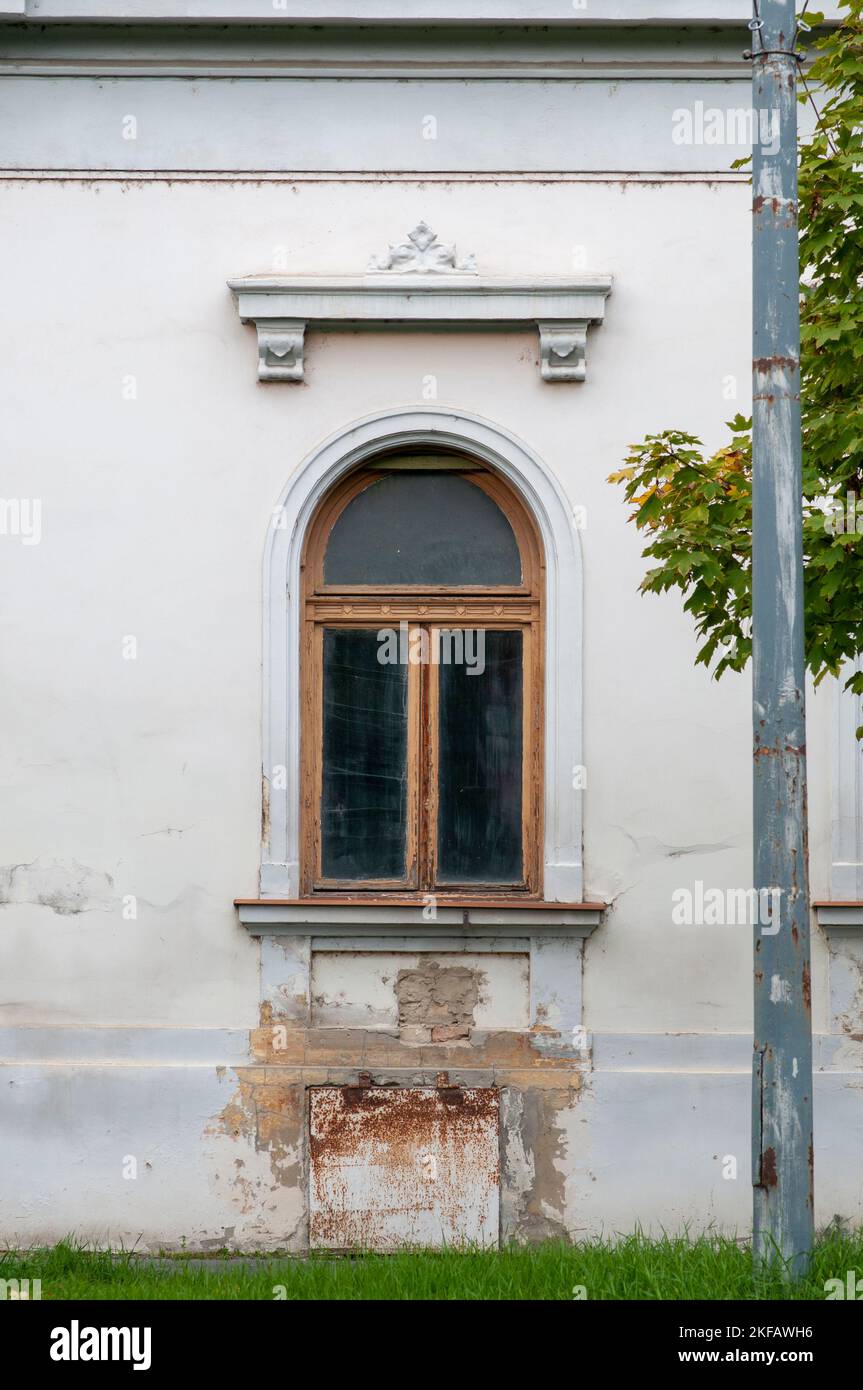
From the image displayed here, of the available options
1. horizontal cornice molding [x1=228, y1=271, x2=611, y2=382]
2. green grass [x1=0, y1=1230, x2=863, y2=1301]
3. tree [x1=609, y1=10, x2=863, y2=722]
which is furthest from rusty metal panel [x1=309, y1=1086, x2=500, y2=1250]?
horizontal cornice molding [x1=228, y1=271, x2=611, y2=382]

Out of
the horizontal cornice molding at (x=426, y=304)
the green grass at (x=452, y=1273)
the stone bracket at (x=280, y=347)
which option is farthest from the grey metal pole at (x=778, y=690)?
the stone bracket at (x=280, y=347)

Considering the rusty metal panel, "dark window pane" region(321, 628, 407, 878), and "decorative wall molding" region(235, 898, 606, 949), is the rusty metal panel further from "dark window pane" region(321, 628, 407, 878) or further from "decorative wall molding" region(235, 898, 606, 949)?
"dark window pane" region(321, 628, 407, 878)

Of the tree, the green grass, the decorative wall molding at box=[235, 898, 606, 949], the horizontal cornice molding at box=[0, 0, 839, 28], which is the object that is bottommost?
the green grass

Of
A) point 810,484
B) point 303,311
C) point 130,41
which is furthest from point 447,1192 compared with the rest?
point 130,41

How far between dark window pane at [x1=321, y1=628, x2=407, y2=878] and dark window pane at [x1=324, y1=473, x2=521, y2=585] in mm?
355

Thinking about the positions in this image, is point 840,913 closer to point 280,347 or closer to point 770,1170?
point 770,1170

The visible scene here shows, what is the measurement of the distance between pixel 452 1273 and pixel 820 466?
3533 mm

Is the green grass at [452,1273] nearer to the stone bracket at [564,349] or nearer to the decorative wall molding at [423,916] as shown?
the decorative wall molding at [423,916]

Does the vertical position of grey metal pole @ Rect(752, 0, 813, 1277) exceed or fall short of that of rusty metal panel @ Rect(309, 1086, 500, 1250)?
it exceeds it

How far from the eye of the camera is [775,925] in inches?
180

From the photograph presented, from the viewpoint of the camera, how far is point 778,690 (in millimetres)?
4586

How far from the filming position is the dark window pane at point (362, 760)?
743cm

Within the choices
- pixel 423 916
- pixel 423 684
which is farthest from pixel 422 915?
pixel 423 684

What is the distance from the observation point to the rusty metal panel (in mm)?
6996
